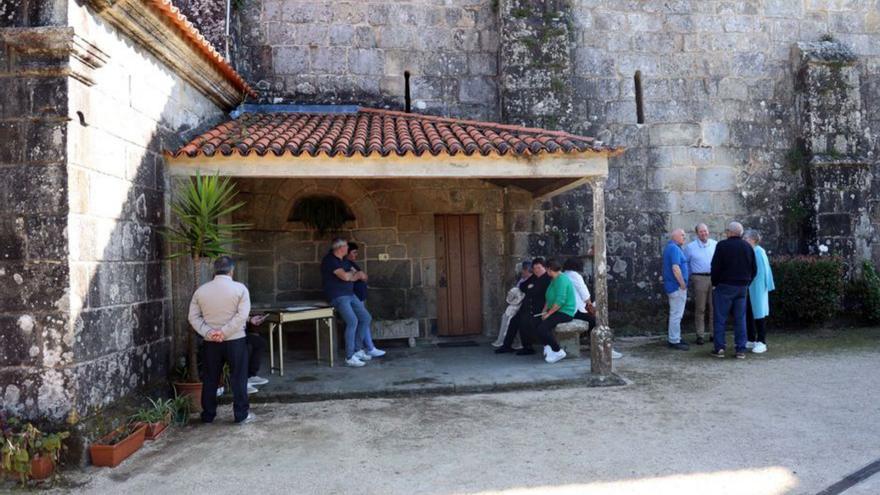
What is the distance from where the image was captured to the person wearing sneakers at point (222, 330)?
550cm

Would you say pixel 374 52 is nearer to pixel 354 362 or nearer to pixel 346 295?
pixel 346 295

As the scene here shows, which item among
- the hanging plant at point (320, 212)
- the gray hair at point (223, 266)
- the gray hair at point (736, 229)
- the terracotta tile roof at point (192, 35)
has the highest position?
the terracotta tile roof at point (192, 35)

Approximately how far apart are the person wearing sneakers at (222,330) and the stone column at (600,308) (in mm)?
3700

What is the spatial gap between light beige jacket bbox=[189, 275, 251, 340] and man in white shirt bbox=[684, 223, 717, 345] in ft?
20.9

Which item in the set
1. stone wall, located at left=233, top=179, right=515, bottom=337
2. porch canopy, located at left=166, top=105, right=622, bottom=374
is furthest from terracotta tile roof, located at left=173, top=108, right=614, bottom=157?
stone wall, located at left=233, top=179, right=515, bottom=337

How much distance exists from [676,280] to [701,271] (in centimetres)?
62

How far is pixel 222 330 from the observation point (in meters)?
5.51

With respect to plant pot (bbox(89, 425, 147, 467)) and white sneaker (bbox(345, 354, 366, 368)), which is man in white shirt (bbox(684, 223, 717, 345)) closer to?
white sneaker (bbox(345, 354, 366, 368))

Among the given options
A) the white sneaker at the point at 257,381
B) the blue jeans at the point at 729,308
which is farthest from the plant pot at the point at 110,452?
the blue jeans at the point at 729,308

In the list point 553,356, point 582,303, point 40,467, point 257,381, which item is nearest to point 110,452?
point 40,467

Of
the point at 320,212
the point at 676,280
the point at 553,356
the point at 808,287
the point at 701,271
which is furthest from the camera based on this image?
the point at 808,287

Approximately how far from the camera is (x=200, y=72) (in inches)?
281

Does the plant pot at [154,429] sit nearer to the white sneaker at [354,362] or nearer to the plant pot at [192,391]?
the plant pot at [192,391]

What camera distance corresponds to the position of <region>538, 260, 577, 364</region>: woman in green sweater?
7.77 m
